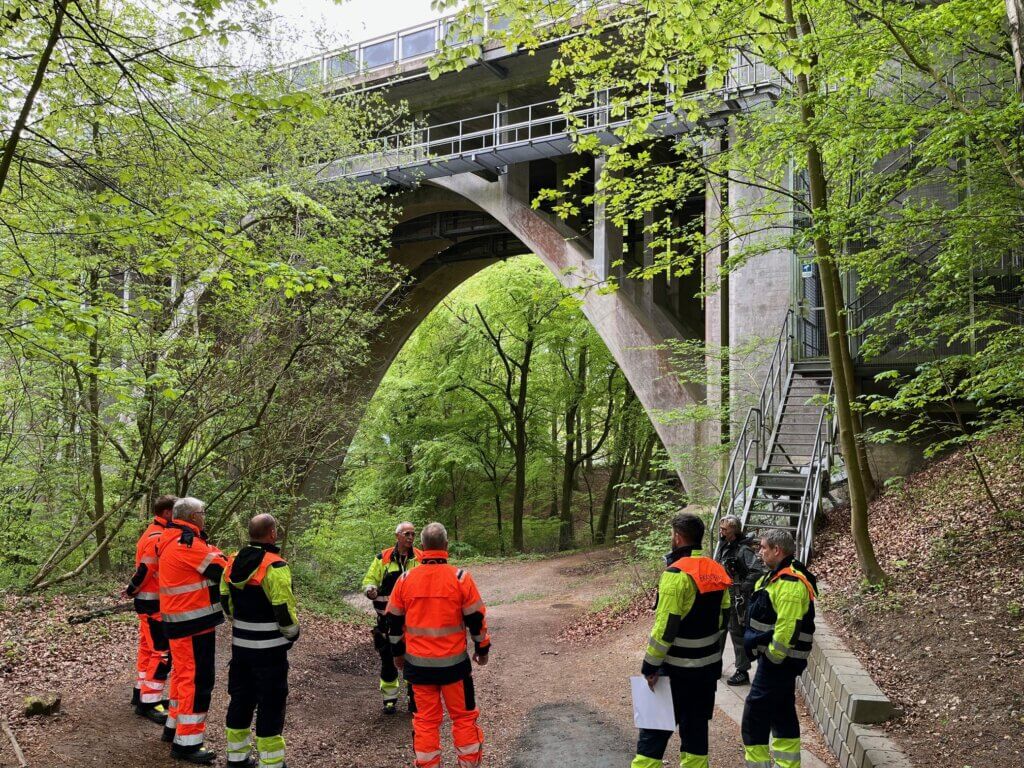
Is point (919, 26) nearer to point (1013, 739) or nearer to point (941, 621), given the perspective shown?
point (941, 621)

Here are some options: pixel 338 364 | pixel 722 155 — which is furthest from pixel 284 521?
pixel 722 155

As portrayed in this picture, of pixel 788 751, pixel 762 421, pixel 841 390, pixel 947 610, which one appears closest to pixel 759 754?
pixel 788 751

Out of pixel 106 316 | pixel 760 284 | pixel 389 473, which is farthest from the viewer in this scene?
pixel 389 473

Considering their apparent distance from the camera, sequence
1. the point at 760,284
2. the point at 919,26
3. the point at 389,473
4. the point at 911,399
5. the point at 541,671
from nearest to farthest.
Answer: the point at 919,26 → the point at 911,399 → the point at 541,671 → the point at 760,284 → the point at 389,473

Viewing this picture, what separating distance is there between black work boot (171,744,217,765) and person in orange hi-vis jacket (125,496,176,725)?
59 cm

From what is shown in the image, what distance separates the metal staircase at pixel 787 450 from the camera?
29.4 ft

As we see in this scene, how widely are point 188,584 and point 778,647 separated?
3.72m

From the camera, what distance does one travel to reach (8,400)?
29.5 feet

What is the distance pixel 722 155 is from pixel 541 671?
621 cm

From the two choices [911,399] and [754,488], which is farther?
[754,488]

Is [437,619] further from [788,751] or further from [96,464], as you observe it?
[96,464]

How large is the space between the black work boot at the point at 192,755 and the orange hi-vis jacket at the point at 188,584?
744mm

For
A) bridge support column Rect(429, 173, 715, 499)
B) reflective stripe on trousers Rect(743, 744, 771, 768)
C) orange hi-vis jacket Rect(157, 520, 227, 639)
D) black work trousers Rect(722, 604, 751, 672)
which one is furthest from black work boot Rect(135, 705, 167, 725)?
bridge support column Rect(429, 173, 715, 499)

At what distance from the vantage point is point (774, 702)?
13.8 feet
